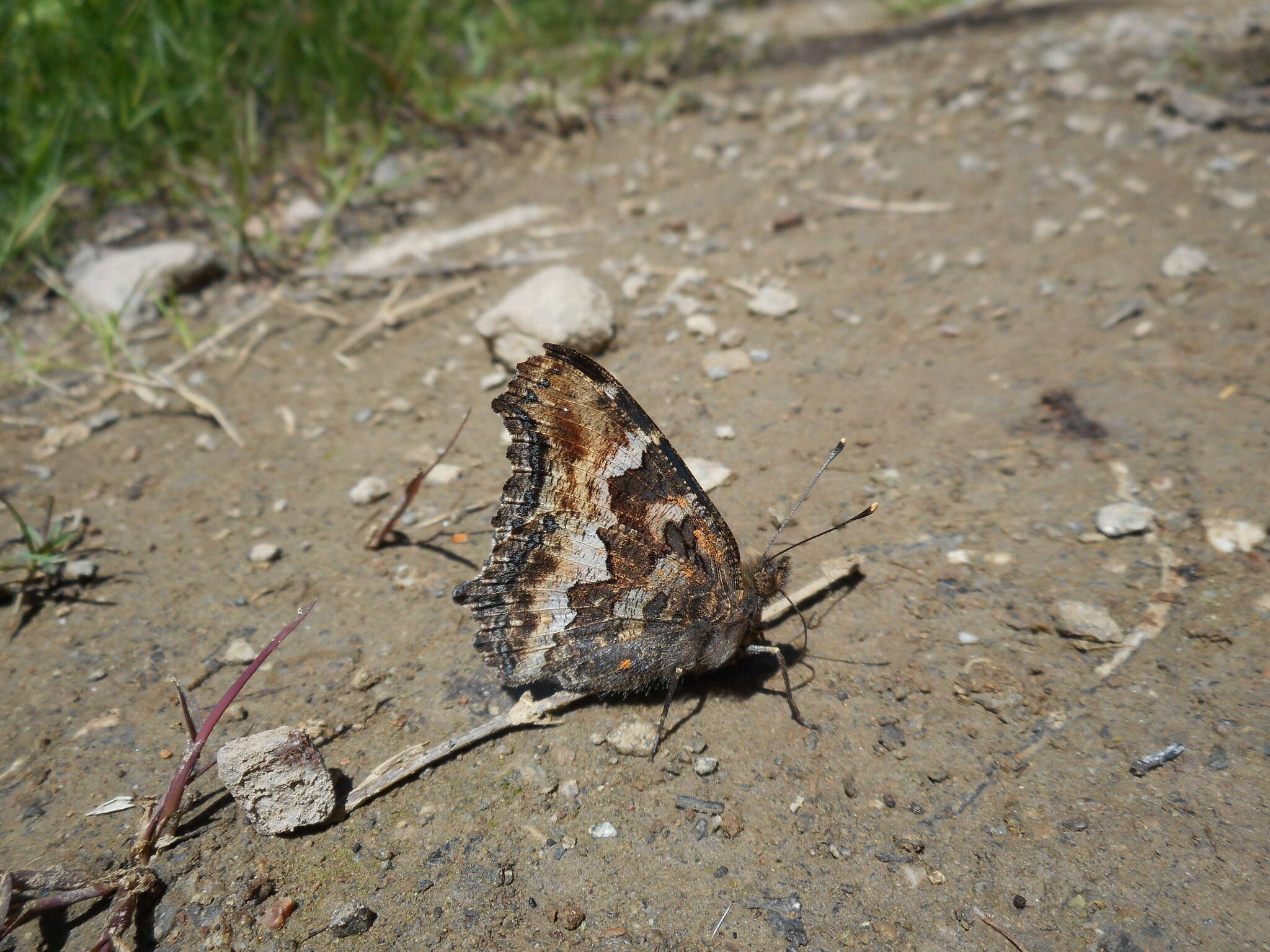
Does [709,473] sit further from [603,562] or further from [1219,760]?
[1219,760]

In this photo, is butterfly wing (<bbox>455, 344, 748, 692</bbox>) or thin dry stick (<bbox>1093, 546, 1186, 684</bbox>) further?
thin dry stick (<bbox>1093, 546, 1186, 684</bbox>)

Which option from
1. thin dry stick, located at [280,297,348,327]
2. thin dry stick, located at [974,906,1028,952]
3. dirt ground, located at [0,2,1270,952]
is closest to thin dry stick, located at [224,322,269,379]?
dirt ground, located at [0,2,1270,952]

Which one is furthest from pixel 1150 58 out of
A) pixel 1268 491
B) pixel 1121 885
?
pixel 1121 885

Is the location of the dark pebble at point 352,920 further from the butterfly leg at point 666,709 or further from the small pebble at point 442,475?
the small pebble at point 442,475

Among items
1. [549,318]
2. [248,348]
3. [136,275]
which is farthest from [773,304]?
[136,275]

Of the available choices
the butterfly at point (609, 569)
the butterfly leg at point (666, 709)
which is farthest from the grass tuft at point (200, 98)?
the butterfly leg at point (666, 709)

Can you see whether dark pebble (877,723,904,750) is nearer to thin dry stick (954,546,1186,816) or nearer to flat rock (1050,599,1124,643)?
thin dry stick (954,546,1186,816)

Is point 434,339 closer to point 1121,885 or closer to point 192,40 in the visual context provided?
point 192,40
